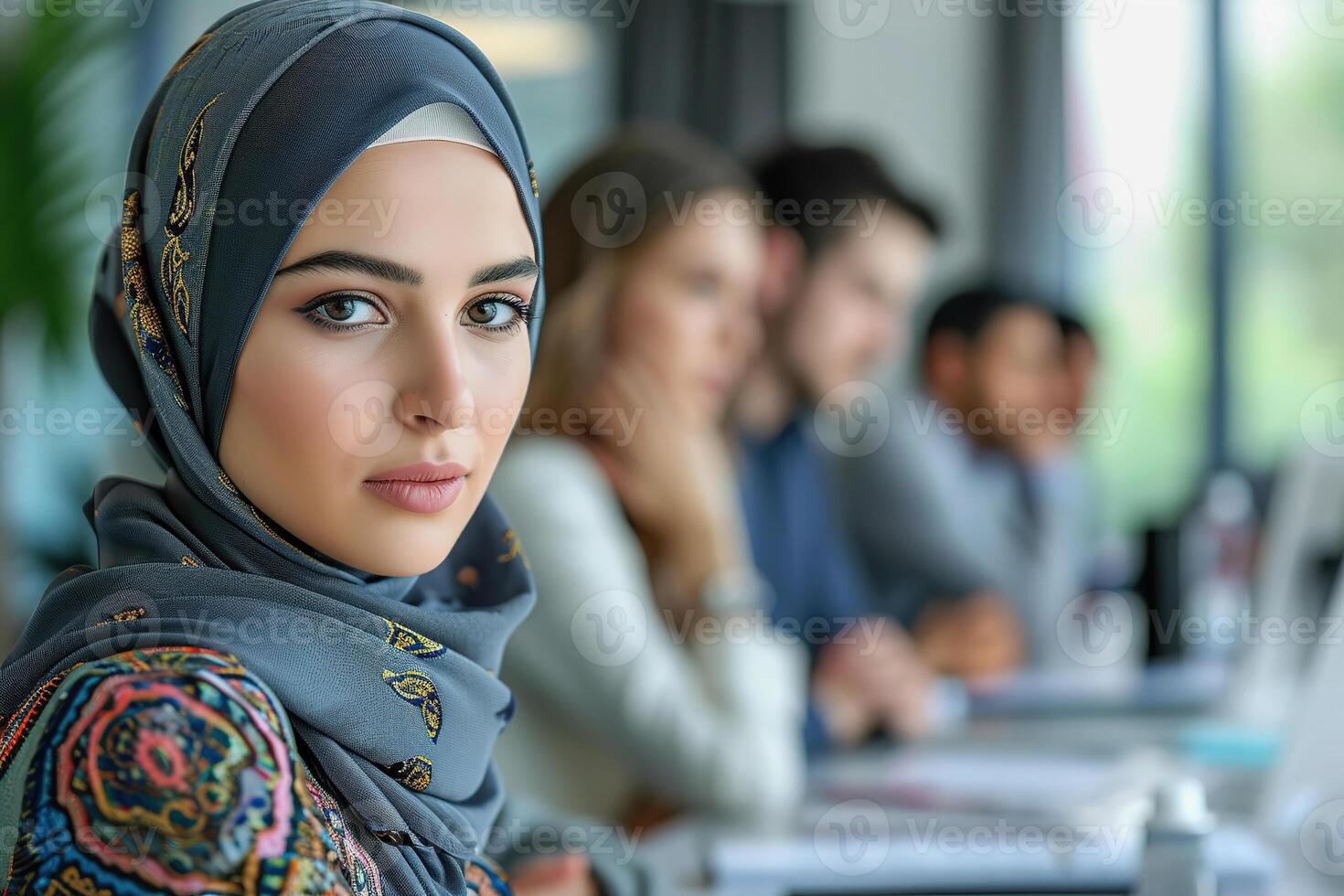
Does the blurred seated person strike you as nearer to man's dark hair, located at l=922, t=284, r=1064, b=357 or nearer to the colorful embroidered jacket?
man's dark hair, located at l=922, t=284, r=1064, b=357

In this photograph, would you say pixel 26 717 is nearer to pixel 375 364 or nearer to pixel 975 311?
pixel 375 364

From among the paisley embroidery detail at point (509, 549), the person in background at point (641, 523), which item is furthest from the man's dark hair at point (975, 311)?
the paisley embroidery detail at point (509, 549)

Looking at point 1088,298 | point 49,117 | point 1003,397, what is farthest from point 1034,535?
point 49,117

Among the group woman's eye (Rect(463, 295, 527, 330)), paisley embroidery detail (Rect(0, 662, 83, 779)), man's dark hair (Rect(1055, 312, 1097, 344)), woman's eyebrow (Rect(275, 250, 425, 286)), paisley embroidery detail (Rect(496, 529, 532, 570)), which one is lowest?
paisley embroidery detail (Rect(0, 662, 83, 779))

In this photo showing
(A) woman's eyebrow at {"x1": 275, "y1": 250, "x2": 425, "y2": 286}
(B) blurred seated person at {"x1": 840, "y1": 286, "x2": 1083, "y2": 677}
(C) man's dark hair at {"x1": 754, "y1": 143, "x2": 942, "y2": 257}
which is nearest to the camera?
(A) woman's eyebrow at {"x1": 275, "y1": 250, "x2": 425, "y2": 286}

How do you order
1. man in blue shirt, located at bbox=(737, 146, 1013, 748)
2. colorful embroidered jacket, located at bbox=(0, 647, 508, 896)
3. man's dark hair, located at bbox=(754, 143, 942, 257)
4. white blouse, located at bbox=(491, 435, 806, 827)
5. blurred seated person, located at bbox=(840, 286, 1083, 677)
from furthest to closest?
blurred seated person, located at bbox=(840, 286, 1083, 677), man's dark hair, located at bbox=(754, 143, 942, 257), man in blue shirt, located at bbox=(737, 146, 1013, 748), white blouse, located at bbox=(491, 435, 806, 827), colorful embroidered jacket, located at bbox=(0, 647, 508, 896)

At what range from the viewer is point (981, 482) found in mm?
3166

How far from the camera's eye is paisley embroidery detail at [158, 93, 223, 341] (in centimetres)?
64

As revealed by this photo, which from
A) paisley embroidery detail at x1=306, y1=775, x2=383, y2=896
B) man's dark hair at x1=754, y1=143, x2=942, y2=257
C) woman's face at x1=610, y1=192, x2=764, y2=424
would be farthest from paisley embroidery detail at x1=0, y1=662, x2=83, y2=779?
man's dark hair at x1=754, y1=143, x2=942, y2=257

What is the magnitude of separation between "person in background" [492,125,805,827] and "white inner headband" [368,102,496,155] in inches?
26.5

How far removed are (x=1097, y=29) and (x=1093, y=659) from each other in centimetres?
295

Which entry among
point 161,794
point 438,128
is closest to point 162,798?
point 161,794

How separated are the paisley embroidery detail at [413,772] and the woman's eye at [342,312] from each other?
0.21 meters

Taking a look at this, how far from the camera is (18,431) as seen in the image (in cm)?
365
